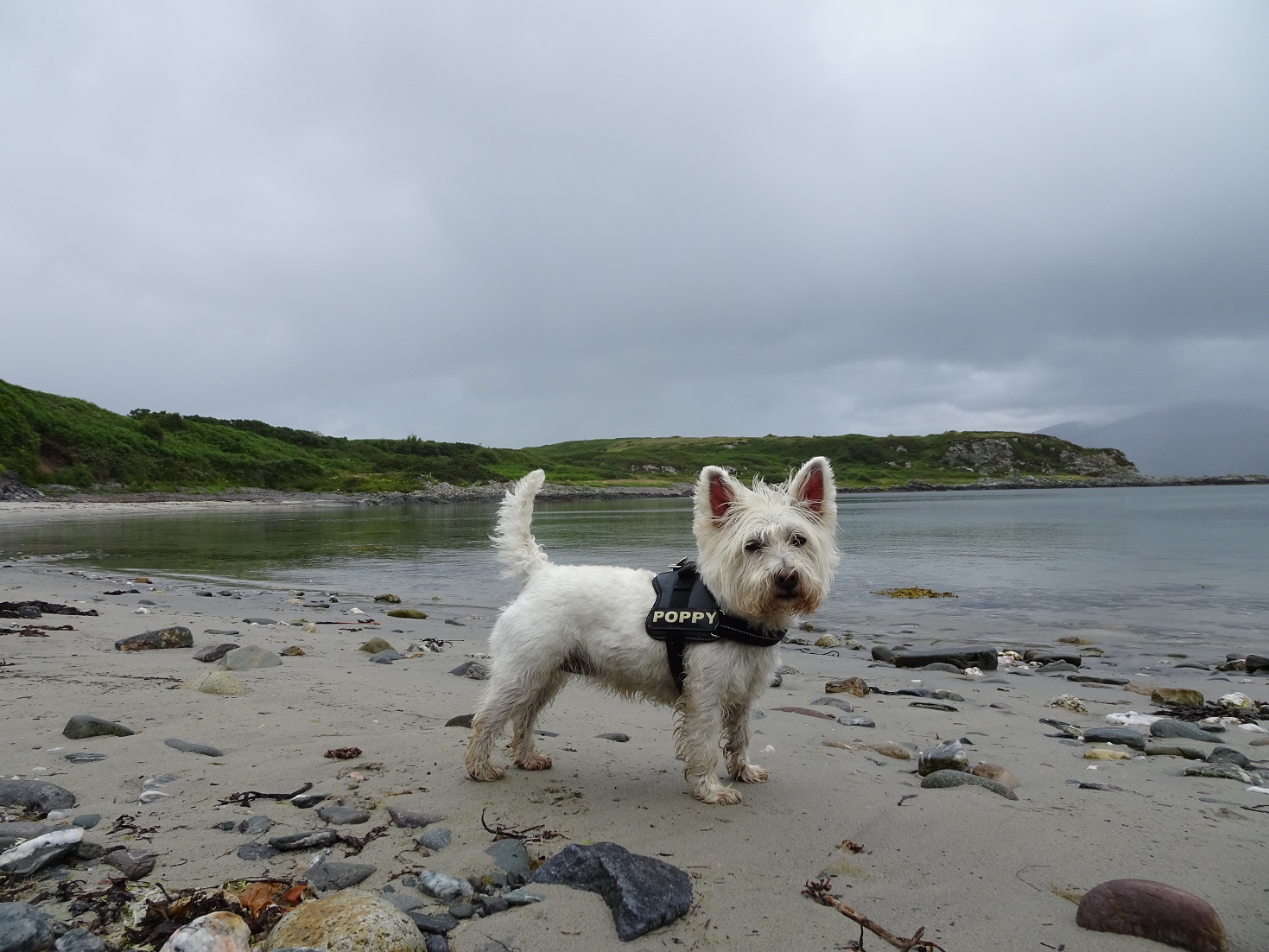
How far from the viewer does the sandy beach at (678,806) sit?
3.01 metres

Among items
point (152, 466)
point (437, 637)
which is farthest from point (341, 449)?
point (437, 637)

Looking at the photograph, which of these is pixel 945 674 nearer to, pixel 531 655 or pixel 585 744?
pixel 585 744

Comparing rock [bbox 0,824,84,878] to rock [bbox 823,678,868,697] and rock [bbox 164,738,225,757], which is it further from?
rock [bbox 823,678,868,697]

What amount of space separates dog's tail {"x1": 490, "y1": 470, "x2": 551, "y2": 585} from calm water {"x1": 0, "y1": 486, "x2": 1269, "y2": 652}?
34.3 feet

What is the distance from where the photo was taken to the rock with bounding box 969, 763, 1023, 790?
4789 mm

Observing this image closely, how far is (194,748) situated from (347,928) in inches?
118

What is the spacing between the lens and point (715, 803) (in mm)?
4434

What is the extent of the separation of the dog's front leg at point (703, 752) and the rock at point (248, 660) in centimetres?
560

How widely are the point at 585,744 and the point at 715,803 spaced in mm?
1598

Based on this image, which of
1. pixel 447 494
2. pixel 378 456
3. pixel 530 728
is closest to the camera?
pixel 530 728

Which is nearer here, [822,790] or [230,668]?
[822,790]

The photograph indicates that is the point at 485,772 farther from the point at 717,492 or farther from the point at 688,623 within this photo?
the point at 717,492

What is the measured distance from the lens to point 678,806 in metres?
4.36

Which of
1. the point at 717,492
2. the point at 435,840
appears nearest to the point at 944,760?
the point at 717,492
